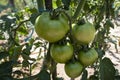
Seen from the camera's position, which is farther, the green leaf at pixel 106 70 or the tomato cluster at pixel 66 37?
the green leaf at pixel 106 70

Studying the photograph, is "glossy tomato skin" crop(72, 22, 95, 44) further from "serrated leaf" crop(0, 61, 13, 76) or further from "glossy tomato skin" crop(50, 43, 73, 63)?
"serrated leaf" crop(0, 61, 13, 76)

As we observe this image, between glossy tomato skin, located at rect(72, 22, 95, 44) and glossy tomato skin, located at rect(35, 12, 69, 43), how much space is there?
47 millimetres

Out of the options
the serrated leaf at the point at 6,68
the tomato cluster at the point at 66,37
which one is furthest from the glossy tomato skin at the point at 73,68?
the serrated leaf at the point at 6,68

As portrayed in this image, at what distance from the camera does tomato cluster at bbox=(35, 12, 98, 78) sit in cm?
94

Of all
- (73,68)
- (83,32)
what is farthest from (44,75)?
→ (83,32)

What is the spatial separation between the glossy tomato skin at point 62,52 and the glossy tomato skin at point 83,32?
0.14 ft

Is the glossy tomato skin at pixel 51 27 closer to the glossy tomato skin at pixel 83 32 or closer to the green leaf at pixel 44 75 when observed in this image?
the glossy tomato skin at pixel 83 32

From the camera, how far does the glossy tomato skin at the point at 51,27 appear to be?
94cm

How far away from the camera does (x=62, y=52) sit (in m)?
0.99

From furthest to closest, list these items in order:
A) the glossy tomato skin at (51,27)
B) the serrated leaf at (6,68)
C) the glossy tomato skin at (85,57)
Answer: the serrated leaf at (6,68) → the glossy tomato skin at (85,57) → the glossy tomato skin at (51,27)

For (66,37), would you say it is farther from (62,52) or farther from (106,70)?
(106,70)

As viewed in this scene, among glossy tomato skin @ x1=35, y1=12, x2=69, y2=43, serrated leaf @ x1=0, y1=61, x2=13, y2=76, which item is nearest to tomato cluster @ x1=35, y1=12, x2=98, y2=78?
glossy tomato skin @ x1=35, y1=12, x2=69, y2=43

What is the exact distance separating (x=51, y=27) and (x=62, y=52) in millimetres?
101

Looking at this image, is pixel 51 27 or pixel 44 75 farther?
pixel 44 75
